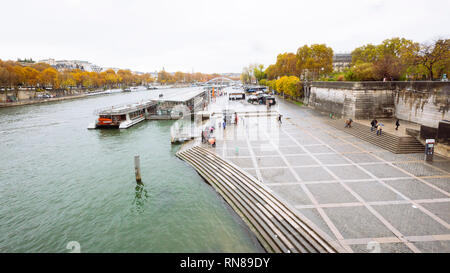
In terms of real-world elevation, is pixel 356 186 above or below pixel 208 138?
below

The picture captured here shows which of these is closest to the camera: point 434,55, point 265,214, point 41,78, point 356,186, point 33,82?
point 265,214

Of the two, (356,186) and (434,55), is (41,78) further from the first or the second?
(434,55)

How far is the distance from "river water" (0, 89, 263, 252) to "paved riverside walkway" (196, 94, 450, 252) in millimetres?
3539

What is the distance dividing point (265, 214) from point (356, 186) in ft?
19.9

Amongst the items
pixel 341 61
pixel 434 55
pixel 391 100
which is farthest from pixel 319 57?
pixel 341 61

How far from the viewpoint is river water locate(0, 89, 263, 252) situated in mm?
10820

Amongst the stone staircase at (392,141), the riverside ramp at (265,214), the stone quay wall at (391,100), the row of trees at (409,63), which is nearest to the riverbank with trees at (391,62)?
the row of trees at (409,63)

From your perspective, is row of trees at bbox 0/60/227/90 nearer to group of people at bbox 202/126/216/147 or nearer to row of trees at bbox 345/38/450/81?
group of people at bbox 202/126/216/147

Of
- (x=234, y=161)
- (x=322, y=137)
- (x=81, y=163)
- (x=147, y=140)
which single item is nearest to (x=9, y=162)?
(x=81, y=163)

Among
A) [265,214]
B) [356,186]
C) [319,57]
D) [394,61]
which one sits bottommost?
[265,214]

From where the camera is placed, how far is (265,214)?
11211 millimetres

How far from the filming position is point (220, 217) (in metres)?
12.2

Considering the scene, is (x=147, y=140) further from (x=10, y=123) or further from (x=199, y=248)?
(x=10, y=123)

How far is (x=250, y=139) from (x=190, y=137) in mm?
6863
